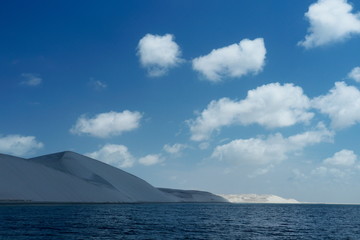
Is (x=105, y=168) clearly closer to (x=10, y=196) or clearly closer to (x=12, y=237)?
(x=10, y=196)

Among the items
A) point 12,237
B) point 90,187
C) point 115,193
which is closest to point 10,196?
point 90,187

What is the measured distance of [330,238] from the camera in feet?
148

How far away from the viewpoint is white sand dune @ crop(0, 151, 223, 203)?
117500mm

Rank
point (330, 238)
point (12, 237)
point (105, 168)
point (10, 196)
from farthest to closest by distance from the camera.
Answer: point (105, 168), point (10, 196), point (330, 238), point (12, 237)

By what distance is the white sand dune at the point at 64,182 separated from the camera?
11750 centimetres

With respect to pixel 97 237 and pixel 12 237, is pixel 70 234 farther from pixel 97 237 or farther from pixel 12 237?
pixel 12 237

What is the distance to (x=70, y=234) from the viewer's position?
3925 cm

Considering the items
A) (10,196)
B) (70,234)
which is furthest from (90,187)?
(70,234)

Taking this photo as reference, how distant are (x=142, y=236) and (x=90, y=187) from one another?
115 metres

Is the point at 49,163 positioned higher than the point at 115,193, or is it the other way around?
the point at 49,163

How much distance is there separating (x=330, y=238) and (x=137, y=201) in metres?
137

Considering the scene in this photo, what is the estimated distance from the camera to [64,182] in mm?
141500

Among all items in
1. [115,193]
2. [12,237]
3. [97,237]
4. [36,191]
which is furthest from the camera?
[115,193]

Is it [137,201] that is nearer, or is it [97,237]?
[97,237]
